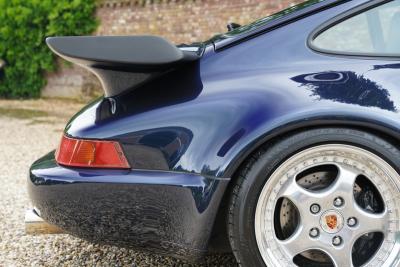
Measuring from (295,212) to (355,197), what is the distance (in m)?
0.25

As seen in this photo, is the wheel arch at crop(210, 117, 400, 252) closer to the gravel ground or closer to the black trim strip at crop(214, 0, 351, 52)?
the black trim strip at crop(214, 0, 351, 52)

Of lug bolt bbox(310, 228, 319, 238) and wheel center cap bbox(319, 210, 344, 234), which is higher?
wheel center cap bbox(319, 210, 344, 234)

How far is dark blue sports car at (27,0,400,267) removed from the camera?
6.09ft

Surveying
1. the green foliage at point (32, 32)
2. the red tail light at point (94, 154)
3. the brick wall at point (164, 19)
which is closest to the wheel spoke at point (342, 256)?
the red tail light at point (94, 154)

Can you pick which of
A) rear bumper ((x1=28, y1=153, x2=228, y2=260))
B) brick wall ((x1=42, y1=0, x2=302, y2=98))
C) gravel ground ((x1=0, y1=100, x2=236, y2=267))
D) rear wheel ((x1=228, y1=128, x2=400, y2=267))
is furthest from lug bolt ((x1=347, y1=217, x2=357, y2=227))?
brick wall ((x1=42, y1=0, x2=302, y2=98))

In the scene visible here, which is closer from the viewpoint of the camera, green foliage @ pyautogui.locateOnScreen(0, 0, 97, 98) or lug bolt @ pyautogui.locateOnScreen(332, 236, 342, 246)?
lug bolt @ pyautogui.locateOnScreen(332, 236, 342, 246)

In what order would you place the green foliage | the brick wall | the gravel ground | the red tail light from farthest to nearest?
the green foliage → the brick wall → the gravel ground → the red tail light

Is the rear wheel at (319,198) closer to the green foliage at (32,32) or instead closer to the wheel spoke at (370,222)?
the wheel spoke at (370,222)

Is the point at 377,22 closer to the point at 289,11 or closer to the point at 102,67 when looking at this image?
the point at 289,11

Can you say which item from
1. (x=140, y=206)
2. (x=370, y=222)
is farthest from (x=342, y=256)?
(x=140, y=206)

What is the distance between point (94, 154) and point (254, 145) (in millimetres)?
650

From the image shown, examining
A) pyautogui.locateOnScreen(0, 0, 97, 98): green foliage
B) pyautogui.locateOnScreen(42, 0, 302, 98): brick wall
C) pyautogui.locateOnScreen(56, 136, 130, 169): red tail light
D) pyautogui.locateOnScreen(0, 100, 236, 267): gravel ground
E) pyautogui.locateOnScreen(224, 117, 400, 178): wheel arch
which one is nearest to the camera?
pyautogui.locateOnScreen(224, 117, 400, 178): wheel arch

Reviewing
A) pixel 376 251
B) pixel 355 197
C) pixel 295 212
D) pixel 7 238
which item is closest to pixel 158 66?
pixel 295 212

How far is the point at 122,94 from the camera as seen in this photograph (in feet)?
6.73
